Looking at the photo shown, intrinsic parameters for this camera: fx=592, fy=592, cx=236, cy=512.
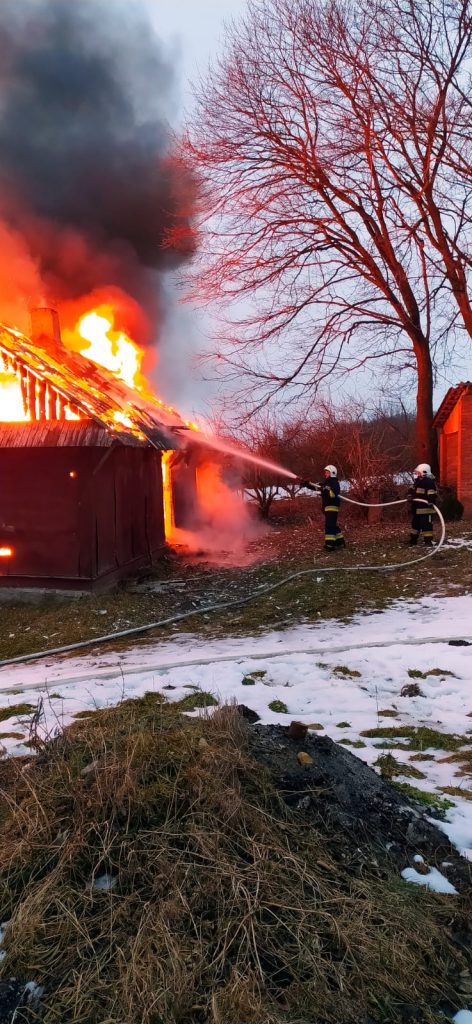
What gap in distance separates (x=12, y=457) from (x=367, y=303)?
12279mm

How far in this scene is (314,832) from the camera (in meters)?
2.53

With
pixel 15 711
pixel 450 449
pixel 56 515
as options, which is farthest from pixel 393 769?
pixel 450 449

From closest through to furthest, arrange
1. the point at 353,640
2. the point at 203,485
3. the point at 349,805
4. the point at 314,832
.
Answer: the point at 314,832
the point at 349,805
the point at 353,640
the point at 203,485

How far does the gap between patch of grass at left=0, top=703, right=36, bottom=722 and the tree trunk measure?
48.3 feet

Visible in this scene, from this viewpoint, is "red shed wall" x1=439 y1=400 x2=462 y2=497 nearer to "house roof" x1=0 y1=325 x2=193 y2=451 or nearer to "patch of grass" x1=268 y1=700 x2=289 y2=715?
"house roof" x1=0 y1=325 x2=193 y2=451

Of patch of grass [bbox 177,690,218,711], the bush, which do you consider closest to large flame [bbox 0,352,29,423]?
patch of grass [bbox 177,690,218,711]

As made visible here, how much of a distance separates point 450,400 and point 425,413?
1.55 m

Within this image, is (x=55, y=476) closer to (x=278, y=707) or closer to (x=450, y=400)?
(x=278, y=707)

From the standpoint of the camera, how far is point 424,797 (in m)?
3.10

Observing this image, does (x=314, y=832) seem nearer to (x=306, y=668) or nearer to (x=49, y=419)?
(x=306, y=668)

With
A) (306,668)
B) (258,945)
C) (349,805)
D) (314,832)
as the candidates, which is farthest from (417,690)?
(258,945)

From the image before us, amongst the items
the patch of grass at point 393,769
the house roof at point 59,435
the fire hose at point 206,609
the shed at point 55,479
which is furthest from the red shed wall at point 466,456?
the patch of grass at point 393,769

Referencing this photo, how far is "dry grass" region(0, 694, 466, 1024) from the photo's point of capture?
186cm

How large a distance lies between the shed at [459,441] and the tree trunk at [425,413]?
2.38 feet
